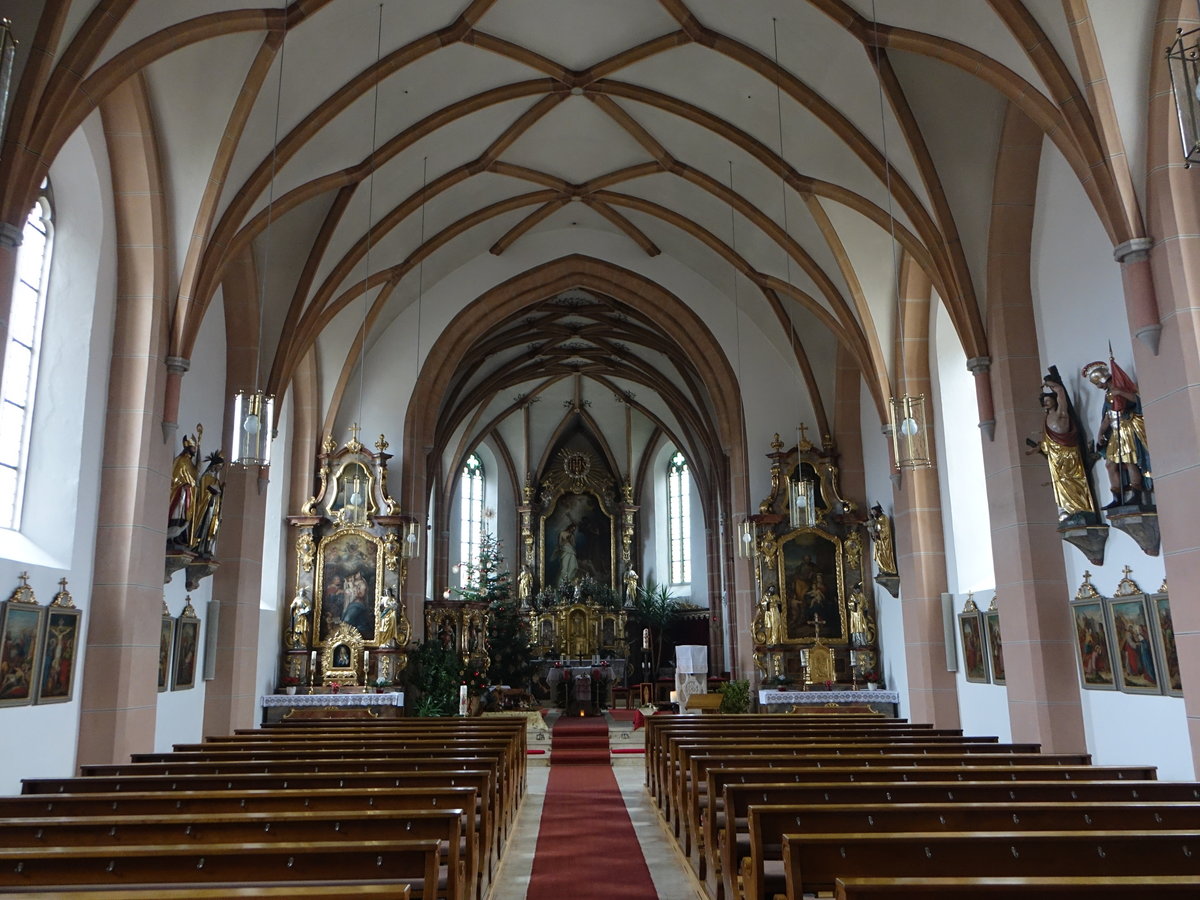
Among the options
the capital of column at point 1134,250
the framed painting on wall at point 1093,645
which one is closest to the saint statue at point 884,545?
the framed painting on wall at point 1093,645

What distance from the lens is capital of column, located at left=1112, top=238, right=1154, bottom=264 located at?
8.35m

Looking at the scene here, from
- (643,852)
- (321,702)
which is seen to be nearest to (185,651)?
(321,702)

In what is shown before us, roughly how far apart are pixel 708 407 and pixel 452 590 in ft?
33.0

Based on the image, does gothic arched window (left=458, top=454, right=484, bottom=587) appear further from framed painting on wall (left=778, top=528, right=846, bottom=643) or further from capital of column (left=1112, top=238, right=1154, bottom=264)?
capital of column (left=1112, top=238, right=1154, bottom=264)

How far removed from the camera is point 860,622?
1736cm

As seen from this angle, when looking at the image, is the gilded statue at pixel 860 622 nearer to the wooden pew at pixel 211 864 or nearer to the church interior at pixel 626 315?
the church interior at pixel 626 315

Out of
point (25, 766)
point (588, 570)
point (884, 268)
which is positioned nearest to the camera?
point (25, 766)

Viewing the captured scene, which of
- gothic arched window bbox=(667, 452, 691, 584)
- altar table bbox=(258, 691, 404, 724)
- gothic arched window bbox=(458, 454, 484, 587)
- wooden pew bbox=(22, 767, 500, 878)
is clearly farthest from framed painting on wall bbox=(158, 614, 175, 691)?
gothic arched window bbox=(667, 452, 691, 584)

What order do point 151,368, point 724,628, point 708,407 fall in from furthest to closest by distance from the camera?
point 724,628 < point 708,407 < point 151,368

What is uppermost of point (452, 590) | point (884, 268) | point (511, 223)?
point (511, 223)

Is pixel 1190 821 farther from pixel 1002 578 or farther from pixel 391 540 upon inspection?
pixel 391 540

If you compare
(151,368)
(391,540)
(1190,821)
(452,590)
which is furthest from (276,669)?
(1190,821)

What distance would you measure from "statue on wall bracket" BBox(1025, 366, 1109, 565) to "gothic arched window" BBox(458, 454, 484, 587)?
73.7ft

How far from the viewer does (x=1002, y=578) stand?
11438 millimetres
